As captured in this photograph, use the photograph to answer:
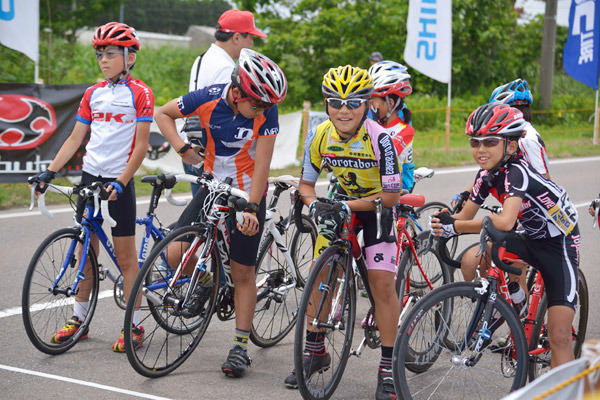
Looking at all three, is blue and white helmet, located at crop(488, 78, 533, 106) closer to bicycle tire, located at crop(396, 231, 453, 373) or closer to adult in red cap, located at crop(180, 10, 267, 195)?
bicycle tire, located at crop(396, 231, 453, 373)

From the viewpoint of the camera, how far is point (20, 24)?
37.4 ft

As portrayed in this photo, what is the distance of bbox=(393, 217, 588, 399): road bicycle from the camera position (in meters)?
4.20

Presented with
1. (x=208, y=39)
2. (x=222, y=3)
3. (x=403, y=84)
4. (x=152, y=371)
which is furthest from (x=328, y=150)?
(x=222, y=3)

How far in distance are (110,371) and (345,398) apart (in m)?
1.62

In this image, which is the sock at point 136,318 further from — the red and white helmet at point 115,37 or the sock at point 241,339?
the red and white helmet at point 115,37

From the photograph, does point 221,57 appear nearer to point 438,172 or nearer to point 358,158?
point 358,158

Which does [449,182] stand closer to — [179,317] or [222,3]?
[179,317]

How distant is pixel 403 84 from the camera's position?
6.07 meters

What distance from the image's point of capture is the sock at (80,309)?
18.6 ft

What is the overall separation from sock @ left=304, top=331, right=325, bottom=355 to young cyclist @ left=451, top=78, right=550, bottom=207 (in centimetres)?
152

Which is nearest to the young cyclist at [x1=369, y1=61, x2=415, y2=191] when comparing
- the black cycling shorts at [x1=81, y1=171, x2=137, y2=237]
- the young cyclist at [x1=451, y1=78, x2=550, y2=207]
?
the young cyclist at [x1=451, y1=78, x2=550, y2=207]

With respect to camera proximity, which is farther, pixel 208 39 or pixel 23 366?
pixel 208 39

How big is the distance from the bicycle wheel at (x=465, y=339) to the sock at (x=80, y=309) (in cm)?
252

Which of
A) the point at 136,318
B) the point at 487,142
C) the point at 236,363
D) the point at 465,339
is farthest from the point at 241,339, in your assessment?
the point at 487,142
